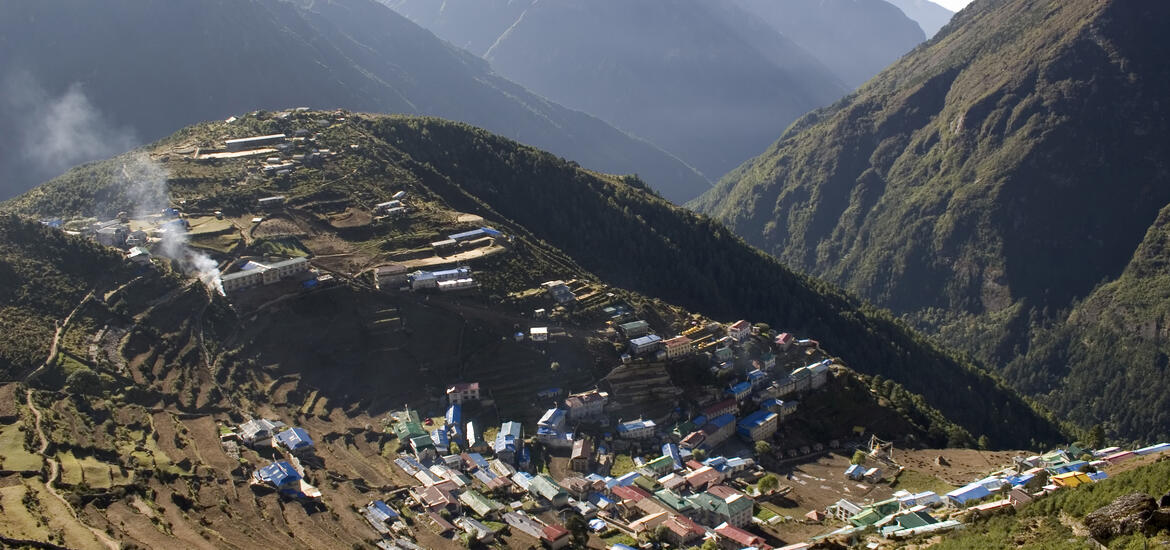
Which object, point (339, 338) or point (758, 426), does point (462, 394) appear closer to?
point (339, 338)

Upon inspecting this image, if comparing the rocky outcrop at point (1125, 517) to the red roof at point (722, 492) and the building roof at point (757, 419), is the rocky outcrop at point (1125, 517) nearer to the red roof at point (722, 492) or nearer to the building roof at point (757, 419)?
the red roof at point (722, 492)

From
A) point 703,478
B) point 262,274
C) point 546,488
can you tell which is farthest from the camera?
point 262,274

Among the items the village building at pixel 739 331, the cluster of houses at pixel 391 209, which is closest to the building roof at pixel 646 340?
the village building at pixel 739 331

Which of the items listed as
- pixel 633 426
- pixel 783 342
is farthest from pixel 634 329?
pixel 783 342

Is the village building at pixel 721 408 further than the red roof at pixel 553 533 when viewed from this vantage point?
Yes

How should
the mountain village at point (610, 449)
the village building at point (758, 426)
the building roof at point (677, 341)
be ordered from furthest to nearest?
the building roof at point (677, 341) → the village building at point (758, 426) → the mountain village at point (610, 449)

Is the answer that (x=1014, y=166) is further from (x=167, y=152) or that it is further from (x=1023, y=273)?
(x=167, y=152)

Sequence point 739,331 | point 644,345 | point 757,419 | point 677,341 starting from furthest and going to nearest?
point 739,331 → point 677,341 → point 644,345 → point 757,419
